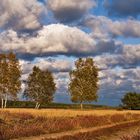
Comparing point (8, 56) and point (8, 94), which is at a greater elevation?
point (8, 56)

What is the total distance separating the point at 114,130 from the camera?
43.9 meters

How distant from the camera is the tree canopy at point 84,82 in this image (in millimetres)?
120938

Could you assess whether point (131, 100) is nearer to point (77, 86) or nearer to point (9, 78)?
point (77, 86)

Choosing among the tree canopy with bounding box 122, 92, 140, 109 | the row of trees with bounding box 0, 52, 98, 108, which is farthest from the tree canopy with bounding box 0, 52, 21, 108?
the tree canopy with bounding box 122, 92, 140, 109

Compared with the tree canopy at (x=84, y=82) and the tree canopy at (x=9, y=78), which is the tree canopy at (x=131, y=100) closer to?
the tree canopy at (x=84, y=82)

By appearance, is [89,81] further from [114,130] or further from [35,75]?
[114,130]

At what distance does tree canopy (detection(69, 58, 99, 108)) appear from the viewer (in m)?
121

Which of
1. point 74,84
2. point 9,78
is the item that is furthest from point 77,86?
point 9,78

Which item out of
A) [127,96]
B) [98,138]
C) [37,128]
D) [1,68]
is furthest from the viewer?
[127,96]

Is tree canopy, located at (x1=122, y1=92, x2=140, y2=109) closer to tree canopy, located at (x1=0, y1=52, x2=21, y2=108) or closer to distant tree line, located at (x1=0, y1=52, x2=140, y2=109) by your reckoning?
distant tree line, located at (x1=0, y1=52, x2=140, y2=109)

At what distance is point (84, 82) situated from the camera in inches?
4786

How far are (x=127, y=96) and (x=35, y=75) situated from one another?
25.0 m

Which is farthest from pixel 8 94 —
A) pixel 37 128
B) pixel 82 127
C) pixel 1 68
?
pixel 37 128

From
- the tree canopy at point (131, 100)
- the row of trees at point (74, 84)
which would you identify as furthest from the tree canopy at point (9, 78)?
the tree canopy at point (131, 100)
